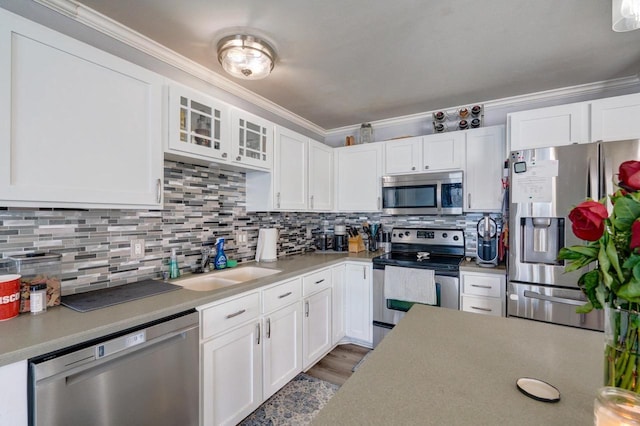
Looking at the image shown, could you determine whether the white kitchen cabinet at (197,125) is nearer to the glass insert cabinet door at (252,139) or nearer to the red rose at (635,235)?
the glass insert cabinet door at (252,139)

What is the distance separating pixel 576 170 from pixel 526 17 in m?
1.03

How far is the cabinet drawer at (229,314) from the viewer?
5.22ft

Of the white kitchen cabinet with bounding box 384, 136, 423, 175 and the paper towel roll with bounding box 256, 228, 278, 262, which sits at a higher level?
the white kitchen cabinet with bounding box 384, 136, 423, 175

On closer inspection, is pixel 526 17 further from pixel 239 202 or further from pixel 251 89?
pixel 239 202

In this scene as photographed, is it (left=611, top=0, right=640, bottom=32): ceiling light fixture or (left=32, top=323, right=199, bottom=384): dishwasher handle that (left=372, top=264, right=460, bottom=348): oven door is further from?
(left=611, top=0, right=640, bottom=32): ceiling light fixture

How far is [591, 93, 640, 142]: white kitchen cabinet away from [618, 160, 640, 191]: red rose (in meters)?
2.16

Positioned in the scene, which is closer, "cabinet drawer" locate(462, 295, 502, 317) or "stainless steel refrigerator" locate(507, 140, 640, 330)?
"stainless steel refrigerator" locate(507, 140, 640, 330)

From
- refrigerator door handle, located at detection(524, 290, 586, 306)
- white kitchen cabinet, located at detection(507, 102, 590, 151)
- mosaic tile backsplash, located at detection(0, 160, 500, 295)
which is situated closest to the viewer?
mosaic tile backsplash, located at detection(0, 160, 500, 295)

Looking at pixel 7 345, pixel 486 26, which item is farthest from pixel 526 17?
pixel 7 345

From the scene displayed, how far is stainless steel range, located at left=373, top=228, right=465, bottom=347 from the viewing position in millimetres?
2539

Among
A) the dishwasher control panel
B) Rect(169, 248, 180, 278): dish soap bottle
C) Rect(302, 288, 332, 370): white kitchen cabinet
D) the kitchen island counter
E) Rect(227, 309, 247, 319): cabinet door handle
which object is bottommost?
Answer: Rect(302, 288, 332, 370): white kitchen cabinet

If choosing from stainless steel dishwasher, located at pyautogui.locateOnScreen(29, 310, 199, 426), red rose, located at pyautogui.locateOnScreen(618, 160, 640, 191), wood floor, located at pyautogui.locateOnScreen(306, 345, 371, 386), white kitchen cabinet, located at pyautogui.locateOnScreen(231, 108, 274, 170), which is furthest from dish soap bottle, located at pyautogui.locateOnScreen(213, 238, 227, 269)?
red rose, located at pyautogui.locateOnScreen(618, 160, 640, 191)

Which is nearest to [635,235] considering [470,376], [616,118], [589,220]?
[589,220]

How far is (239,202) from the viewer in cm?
258
